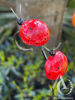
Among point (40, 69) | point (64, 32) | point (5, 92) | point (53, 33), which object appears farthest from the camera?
point (64, 32)

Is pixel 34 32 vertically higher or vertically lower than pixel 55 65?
higher

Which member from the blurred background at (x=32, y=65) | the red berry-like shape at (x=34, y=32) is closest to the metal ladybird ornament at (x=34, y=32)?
the red berry-like shape at (x=34, y=32)

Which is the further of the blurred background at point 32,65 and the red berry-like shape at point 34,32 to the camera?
the blurred background at point 32,65

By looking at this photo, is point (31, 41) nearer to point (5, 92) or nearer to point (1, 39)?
point (5, 92)

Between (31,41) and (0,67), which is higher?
(31,41)

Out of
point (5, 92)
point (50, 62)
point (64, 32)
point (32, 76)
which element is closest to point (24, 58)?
point (32, 76)

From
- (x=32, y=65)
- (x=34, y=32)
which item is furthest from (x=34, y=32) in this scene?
(x=32, y=65)

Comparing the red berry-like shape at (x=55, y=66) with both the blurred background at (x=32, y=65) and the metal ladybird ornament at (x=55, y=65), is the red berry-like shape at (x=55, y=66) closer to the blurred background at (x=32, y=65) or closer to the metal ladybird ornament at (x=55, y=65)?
the metal ladybird ornament at (x=55, y=65)

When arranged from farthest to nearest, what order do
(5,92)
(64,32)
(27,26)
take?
(64,32) → (5,92) → (27,26)

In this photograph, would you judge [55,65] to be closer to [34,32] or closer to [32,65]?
[34,32]

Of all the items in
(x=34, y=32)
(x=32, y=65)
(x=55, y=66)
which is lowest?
(x=32, y=65)

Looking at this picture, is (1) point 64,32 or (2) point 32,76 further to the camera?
(1) point 64,32
